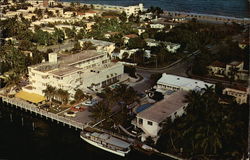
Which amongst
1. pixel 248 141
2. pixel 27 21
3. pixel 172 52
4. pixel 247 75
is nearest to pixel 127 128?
pixel 248 141

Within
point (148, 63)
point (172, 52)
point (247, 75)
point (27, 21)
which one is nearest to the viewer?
point (247, 75)

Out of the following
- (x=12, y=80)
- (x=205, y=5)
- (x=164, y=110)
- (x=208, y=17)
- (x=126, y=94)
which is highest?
(x=205, y=5)

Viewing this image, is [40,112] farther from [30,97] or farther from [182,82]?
[182,82]

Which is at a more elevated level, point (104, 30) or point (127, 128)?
point (104, 30)

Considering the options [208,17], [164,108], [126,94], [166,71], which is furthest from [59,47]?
[208,17]

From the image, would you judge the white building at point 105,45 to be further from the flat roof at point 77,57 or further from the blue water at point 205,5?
the blue water at point 205,5

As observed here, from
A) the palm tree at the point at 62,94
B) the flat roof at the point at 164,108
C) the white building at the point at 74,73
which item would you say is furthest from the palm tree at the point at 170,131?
the white building at the point at 74,73

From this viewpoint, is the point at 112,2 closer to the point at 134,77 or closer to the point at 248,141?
the point at 134,77
